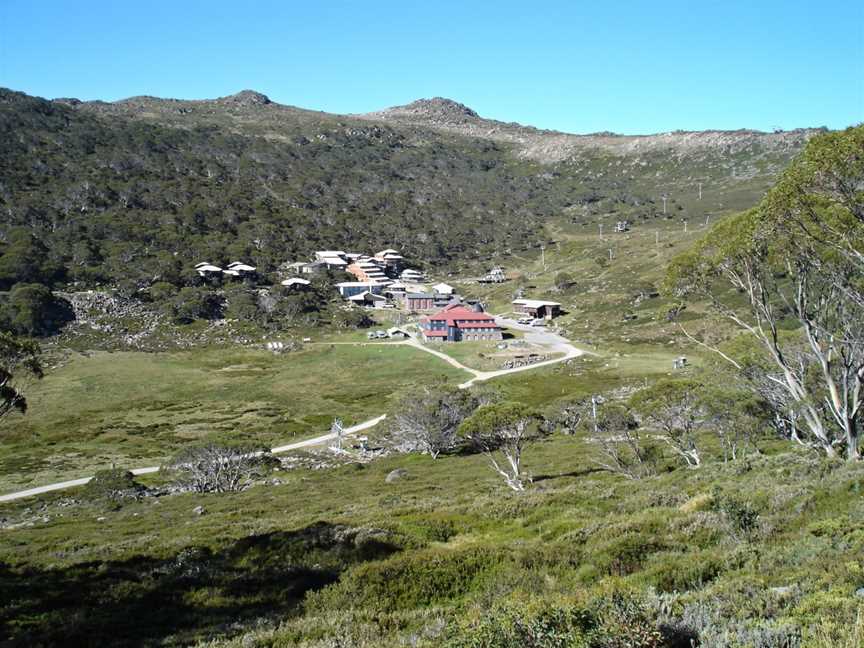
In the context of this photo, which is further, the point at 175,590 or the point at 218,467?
the point at 218,467

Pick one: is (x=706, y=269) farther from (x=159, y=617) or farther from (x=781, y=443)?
(x=159, y=617)

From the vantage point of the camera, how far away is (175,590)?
11969 millimetres

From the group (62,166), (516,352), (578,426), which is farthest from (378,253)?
(578,426)

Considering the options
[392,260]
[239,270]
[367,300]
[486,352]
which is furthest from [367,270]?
[486,352]

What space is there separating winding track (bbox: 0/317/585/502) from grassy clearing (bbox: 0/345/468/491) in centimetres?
213

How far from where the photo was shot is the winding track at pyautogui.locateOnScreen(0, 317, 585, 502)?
43.7 meters

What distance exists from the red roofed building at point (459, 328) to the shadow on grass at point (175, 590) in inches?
3333

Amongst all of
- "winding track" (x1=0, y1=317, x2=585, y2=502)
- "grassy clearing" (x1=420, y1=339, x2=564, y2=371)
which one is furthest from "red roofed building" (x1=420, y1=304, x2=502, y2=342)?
"winding track" (x1=0, y1=317, x2=585, y2=502)

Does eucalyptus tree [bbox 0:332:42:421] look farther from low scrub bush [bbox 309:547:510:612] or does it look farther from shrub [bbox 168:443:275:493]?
shrub [bbox 168:443:275:493]

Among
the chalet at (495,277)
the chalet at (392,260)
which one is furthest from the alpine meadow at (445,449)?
the chalet at (392,260)

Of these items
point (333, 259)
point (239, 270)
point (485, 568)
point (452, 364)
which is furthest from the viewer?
point (333, 259)

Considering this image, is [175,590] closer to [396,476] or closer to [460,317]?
[396,476]

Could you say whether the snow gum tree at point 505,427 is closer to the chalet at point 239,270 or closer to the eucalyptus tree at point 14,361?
the eucalyptus tree at point 14,361

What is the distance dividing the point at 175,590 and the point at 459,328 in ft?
293
